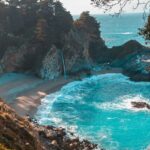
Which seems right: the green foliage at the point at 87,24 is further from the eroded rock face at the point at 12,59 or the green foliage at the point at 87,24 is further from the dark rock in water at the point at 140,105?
the dark rock in water at the point at 140,105

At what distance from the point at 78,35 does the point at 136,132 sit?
3828 cm

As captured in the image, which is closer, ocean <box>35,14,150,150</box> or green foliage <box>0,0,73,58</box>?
ocean <box>35,14,150,150</box>

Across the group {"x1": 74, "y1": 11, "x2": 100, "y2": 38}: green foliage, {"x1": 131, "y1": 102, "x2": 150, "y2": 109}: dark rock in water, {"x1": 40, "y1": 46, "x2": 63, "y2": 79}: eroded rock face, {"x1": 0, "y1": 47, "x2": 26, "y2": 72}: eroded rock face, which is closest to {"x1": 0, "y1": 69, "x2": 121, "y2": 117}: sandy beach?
{"x1": 40, "y1": 46, "x2": 63, "y2": 79}: eroded rock face

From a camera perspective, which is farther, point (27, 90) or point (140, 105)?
point (27, 90)

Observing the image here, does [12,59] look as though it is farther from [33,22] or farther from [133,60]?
[133,60]

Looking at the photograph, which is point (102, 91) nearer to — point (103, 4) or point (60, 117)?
point (60, 117)

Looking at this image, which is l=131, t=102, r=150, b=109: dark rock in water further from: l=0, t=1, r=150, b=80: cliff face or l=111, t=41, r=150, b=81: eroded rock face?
l=111, t=41, r=150, b=81: eroded rock face

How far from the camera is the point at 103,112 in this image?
4469 cm

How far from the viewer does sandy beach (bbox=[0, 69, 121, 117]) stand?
151 feet

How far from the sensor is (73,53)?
68875 millimetres

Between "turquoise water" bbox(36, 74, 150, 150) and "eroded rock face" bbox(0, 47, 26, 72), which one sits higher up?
"eroded rock face" bbox(0, 47, 26, 72)

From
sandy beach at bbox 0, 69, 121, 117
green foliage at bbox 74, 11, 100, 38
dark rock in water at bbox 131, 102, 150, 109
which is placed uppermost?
green foliage at bbox 74, 11, 100, 38

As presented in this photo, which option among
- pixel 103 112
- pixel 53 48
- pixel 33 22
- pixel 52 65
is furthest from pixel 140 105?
pixel 33 22

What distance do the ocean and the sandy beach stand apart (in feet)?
4.03
